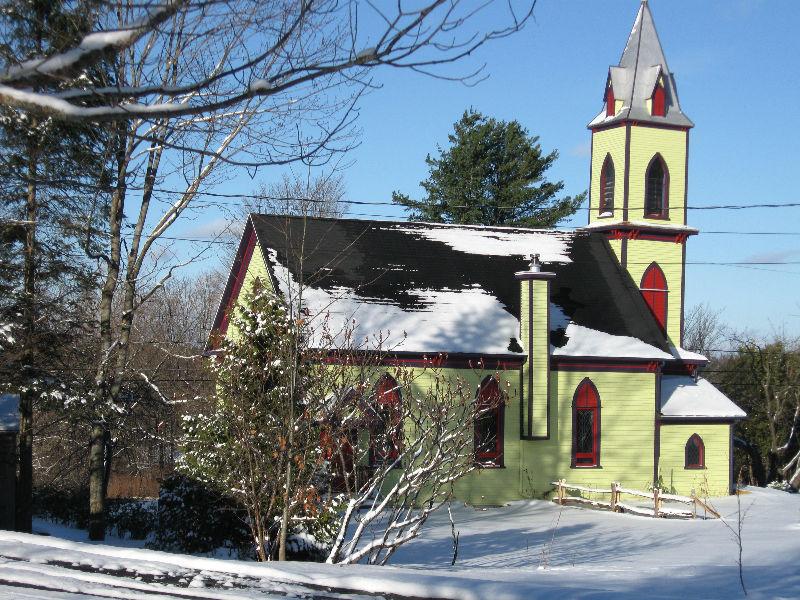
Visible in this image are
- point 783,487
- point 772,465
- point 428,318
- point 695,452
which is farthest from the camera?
point 772,465

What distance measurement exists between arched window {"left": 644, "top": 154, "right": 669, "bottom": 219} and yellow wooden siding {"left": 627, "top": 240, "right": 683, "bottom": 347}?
1.03 metres

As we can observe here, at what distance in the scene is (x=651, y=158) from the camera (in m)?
31.9

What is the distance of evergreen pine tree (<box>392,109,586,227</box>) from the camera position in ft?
161

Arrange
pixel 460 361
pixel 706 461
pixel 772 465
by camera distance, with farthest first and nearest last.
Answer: pixel 772 465 → pixel 706 461 → pixel 460 361

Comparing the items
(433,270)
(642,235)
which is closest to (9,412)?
(433,270)

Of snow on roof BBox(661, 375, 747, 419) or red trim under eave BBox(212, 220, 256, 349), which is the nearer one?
red trim under eave BBox(212, 220, 256, 349)

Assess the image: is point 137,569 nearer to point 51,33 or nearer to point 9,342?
point 51,33

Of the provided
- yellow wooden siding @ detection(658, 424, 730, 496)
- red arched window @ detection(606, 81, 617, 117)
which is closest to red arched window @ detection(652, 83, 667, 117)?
red arched window @ detection(606, 81, 617, 117)

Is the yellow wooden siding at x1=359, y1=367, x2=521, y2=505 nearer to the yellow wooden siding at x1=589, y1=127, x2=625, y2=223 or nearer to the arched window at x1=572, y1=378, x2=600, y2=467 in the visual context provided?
the arched window at x1=572, y1=378, x2=600, y2=467

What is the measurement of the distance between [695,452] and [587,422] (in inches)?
151

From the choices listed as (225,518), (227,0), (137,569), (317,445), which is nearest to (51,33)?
(227,0)

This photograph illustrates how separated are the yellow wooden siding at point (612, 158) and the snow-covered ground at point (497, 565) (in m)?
11.0

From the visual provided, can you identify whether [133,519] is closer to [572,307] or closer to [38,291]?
[38,291]

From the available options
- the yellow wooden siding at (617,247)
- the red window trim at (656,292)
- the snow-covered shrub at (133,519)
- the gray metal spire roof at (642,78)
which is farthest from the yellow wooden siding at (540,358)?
the snow-covered shrub at (133,519)
